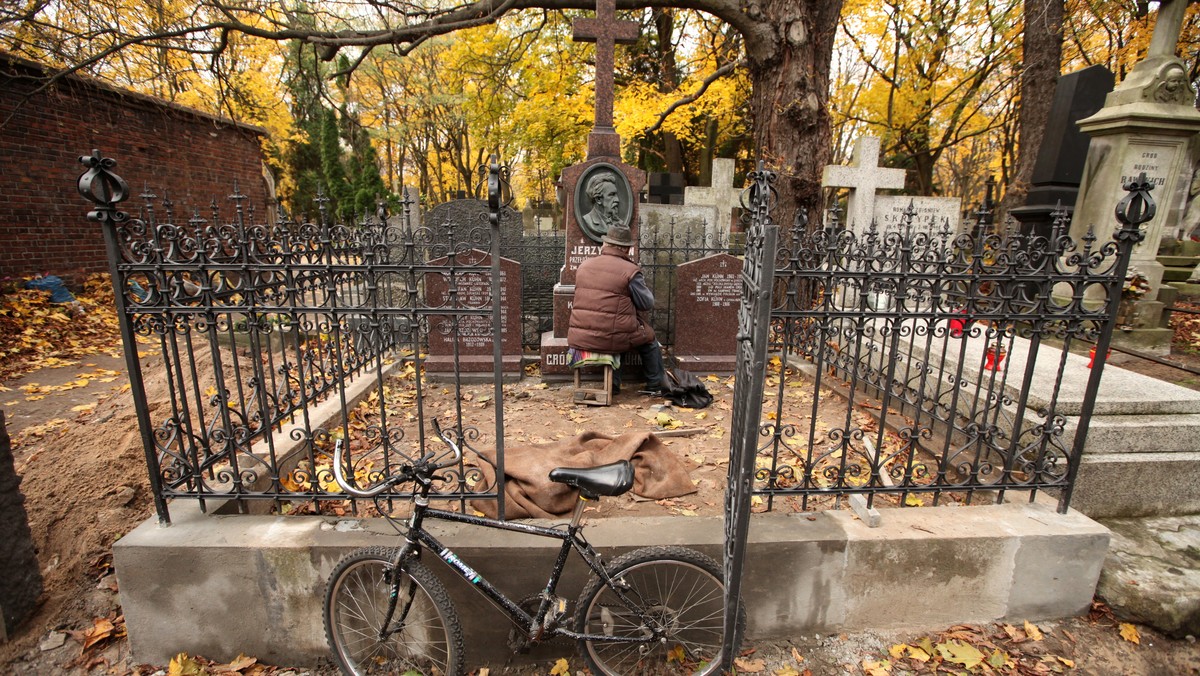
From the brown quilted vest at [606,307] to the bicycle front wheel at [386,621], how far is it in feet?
10.6

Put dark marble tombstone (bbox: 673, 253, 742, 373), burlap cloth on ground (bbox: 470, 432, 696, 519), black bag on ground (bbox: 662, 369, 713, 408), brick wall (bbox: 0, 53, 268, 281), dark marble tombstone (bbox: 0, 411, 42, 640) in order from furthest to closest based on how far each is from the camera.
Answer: brick wall (bbox: 0, 53, 268, 281), dark marble tombstone (bbox: 673, 253, 742, 373), black bag on ground (bbox: 662, 369, 713, 408), burlap cloth on ground (bbox: 470, 432, 696, 519), dark marble tombstone (bbox: 0, 411, 42, 640)

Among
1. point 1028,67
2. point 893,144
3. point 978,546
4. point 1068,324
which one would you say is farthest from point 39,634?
point 893,144

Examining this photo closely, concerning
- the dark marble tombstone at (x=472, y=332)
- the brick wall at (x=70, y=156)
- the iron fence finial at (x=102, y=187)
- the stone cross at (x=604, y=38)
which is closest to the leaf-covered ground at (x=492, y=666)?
the dark marble tombstone at (x=472, y=332)

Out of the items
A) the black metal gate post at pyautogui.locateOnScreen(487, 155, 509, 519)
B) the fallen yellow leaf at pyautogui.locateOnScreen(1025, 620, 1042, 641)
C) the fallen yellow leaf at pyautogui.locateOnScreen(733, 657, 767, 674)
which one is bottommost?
the fallen yellow leaf at pyautogui.locateOnScreen(733, 657, 767, 674)

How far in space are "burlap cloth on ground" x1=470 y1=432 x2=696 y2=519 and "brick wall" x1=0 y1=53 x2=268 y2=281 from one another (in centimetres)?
735

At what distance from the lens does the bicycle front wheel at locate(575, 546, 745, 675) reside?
7.86 ft

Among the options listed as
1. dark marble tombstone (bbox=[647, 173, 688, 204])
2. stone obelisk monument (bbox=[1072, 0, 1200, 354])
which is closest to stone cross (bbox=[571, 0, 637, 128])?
dark marble tombstone (bbox=[647, 173, 688, 204])

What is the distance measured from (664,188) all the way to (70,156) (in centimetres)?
1085

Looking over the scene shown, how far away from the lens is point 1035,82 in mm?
10766

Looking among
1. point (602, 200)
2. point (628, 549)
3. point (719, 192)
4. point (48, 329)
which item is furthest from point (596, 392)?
point (48, 329)

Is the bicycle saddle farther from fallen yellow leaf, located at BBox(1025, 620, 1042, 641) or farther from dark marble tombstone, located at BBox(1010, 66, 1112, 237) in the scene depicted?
dark marble tombstone, located at BBox(1010, 66, 1112, 237)

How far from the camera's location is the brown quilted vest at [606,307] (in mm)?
5305

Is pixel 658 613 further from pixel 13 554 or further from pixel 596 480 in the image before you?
pixel 13 554

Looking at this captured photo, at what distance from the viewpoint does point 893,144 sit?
19.1 metres
